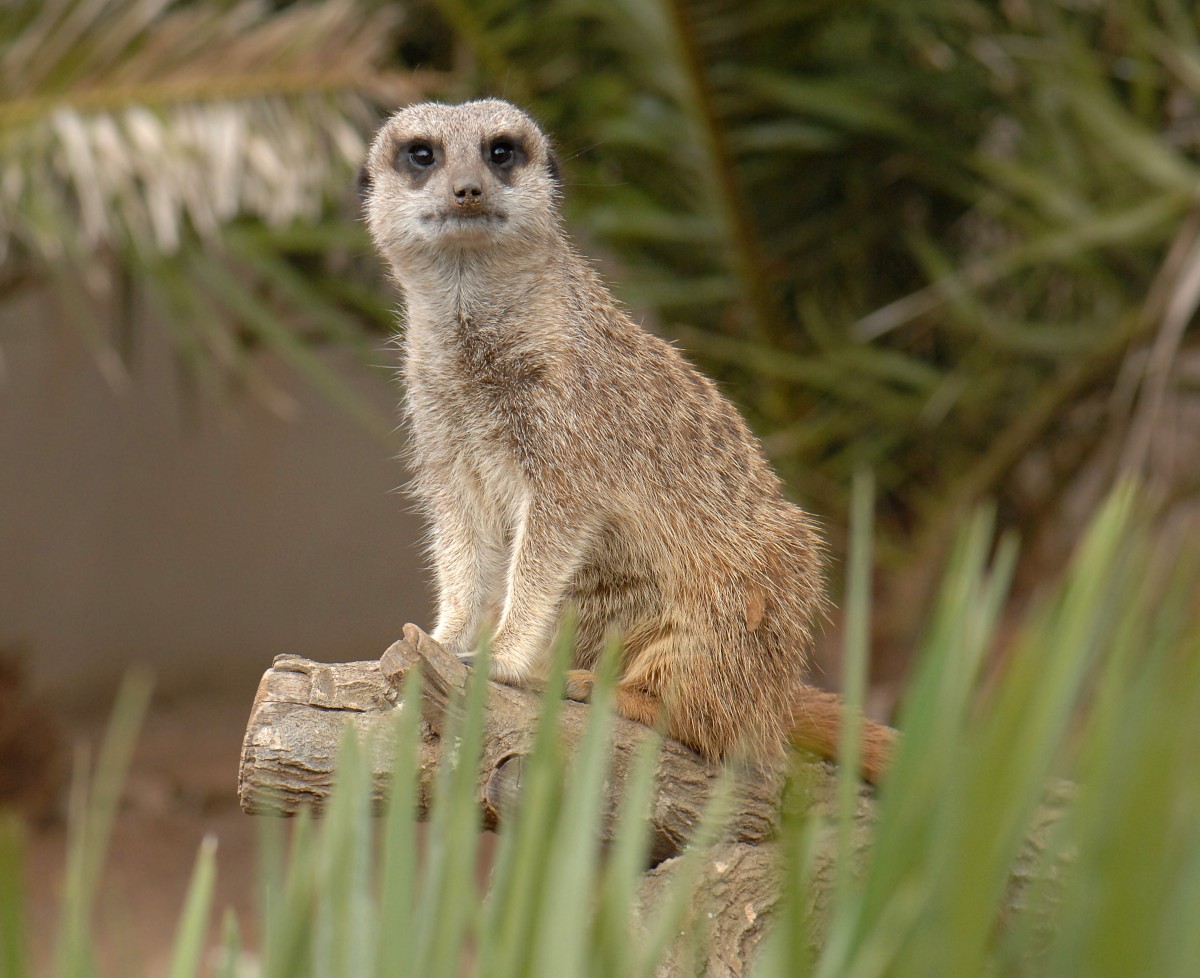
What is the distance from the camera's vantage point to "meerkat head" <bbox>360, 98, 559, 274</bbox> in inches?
72.1

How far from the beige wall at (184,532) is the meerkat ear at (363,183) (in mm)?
3437

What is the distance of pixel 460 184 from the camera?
180 cm

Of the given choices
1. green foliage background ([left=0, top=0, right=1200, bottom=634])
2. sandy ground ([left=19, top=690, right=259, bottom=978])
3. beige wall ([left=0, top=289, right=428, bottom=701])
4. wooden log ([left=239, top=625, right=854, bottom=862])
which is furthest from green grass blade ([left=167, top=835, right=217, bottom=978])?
beige wall ([left=0, top=289, right=428, bottom=701])

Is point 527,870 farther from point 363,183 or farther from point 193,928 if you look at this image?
point 363,183

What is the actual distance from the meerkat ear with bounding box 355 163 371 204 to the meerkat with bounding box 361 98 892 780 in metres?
0.11

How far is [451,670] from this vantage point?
154cm

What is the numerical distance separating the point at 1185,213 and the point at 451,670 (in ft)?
7.60

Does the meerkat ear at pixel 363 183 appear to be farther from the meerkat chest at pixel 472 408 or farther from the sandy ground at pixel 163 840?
the sandy ground at pixel 163 840

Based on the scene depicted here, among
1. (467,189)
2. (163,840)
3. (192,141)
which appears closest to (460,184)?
(467,189)

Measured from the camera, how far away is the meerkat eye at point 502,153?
6.18 ft

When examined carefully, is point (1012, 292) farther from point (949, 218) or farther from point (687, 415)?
point (687, 415)

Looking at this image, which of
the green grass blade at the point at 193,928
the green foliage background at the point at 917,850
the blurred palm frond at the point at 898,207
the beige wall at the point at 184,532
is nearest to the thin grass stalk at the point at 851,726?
the green foliage background at the point at 917,850

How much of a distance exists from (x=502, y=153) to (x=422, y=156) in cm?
11

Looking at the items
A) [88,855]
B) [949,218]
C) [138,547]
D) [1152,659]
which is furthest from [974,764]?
[138,547]
